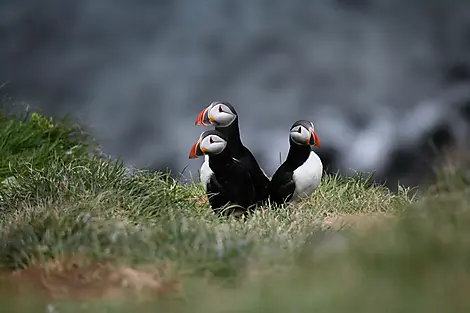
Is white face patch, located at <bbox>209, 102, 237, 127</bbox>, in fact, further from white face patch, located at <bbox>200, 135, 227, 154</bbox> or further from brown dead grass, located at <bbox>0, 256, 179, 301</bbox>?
brown dead grass, located at <bbox>0, 256, 179, 301</bbox>

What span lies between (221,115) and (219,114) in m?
0.02

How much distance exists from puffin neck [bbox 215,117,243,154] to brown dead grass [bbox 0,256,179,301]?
2.04m

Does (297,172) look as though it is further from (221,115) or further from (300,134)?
(221,115)

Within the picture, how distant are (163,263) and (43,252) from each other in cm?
62

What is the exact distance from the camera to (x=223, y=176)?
4.61 metres

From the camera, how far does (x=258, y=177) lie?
4.87 meters

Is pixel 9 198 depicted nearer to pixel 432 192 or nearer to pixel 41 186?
pixel 41 186

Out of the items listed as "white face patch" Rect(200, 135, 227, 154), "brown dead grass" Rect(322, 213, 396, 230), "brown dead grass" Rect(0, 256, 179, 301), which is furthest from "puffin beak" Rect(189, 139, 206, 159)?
"brown dead grass" Rect(0, 256, 179, 301)

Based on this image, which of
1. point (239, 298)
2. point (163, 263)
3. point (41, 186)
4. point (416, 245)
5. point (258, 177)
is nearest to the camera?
point (239, 298)

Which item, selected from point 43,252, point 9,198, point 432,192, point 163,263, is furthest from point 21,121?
point 432,192

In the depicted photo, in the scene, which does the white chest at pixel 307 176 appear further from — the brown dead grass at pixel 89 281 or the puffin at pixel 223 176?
the brown dead grass at pixel 89 281

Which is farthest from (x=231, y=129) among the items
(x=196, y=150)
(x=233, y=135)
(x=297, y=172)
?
(x=297, y=172)

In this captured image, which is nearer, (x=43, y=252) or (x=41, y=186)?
(x=43, y=252)

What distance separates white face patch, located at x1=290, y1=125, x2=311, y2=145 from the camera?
4.78m
